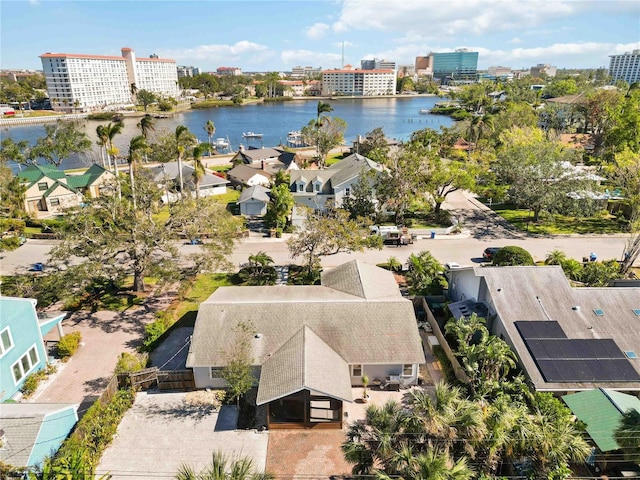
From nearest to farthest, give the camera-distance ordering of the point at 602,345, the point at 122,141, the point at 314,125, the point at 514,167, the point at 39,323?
1. the point at 602,345
2. the point at 39,323
3. the point at 514,167
4. the point at 314,125
5. the point at 122,141

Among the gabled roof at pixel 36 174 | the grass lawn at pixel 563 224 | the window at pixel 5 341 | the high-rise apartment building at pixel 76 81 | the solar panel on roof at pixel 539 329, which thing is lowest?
the grass lawn at pixel 563 224

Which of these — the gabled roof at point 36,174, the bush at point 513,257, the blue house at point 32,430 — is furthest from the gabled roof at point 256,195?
the blue house at point 32,430

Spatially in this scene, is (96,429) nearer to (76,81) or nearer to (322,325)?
(322,325)

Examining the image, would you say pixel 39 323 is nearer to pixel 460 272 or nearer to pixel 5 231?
pixel 5 231

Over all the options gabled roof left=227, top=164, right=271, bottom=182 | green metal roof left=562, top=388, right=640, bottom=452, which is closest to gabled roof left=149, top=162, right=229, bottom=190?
gabled roof left=227, top=164, right=271, bottom=182

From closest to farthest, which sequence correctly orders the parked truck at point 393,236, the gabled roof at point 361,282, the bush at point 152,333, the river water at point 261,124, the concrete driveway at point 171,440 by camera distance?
the concrete driveway at point 171,440 → the bush at point 152,333 → the gabled roof at point 361,282 → the parked truck at point 393,236 → the river water at point 261,124

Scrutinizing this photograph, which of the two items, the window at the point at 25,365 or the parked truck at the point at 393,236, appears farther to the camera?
the parked truck at the point at 393,236

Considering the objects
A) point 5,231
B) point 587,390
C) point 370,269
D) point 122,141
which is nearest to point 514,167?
point 370,269

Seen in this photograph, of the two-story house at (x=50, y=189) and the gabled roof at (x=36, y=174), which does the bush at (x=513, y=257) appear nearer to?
the two-story house at (x=50, y=189)
